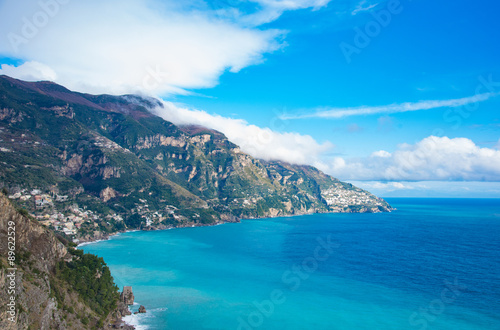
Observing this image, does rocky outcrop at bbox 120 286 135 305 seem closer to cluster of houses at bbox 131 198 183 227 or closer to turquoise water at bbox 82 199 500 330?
turquoise water at bbox 82 199 500 330

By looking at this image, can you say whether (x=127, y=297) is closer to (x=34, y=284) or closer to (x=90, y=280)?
(x=90, y=280)

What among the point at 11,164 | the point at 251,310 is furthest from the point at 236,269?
the point at 11,164

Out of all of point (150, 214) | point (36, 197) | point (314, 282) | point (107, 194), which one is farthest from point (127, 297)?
point (107, 194)

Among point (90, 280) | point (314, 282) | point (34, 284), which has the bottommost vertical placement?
point (314, 282)

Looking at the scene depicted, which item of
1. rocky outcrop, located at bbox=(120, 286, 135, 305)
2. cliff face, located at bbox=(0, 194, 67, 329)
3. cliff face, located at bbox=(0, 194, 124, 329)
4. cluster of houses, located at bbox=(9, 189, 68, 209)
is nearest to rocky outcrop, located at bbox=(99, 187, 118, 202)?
cluster of houses, located at bbox=(9, 189, 68, 209)

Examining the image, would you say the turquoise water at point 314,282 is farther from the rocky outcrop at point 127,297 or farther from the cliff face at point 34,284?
the cliff face at point 34,284

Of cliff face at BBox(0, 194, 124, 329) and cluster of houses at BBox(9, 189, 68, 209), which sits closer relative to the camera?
cliff face at BBox(0, 194, 124, 329)
